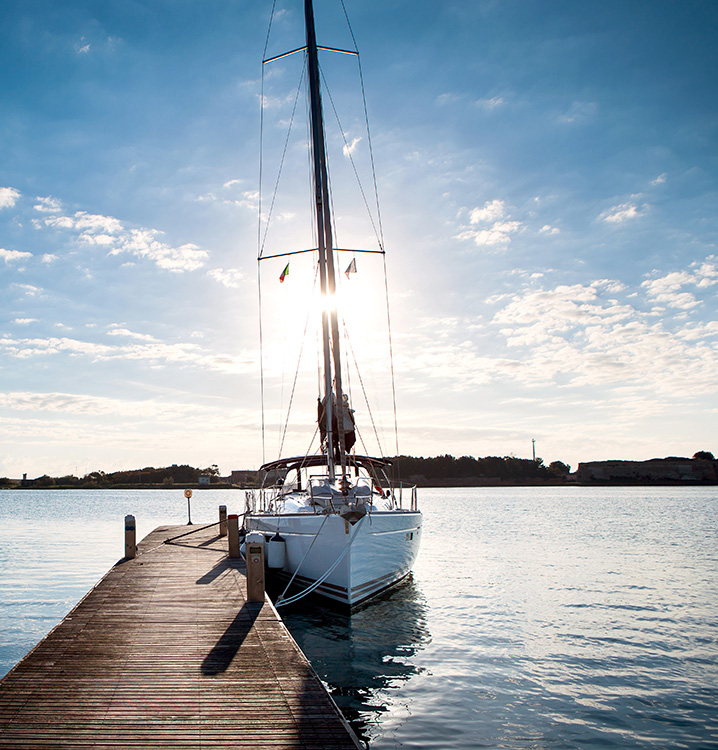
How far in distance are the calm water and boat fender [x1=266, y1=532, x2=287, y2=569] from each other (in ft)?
4.53

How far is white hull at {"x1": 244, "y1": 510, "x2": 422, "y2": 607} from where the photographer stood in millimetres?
12234

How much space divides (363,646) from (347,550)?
1905 mm

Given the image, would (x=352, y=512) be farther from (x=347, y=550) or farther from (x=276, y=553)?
(x=276, y=553)

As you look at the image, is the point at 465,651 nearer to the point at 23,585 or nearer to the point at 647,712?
the point at 647,712

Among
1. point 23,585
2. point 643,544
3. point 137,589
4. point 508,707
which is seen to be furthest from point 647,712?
point 643,544

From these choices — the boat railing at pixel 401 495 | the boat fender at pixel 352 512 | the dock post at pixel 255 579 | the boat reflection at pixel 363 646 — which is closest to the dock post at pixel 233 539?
the boat reflection at pixel 363 646

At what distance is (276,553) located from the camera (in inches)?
568

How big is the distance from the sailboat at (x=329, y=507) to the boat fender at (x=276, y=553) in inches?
1.0

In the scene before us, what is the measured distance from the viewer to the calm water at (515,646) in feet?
24.6

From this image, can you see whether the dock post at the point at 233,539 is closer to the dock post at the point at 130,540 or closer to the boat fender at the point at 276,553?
the boat fender at the point at 276,553

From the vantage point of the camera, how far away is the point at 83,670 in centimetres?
636

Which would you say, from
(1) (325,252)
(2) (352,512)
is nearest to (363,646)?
(2) (352,512)

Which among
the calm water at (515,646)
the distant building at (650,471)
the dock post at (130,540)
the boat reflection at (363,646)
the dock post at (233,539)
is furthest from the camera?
the distant building at (650,471)

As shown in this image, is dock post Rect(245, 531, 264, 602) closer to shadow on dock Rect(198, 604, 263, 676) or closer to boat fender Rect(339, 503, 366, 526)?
shadow on dock Rect(198, 604, 263, 676)
